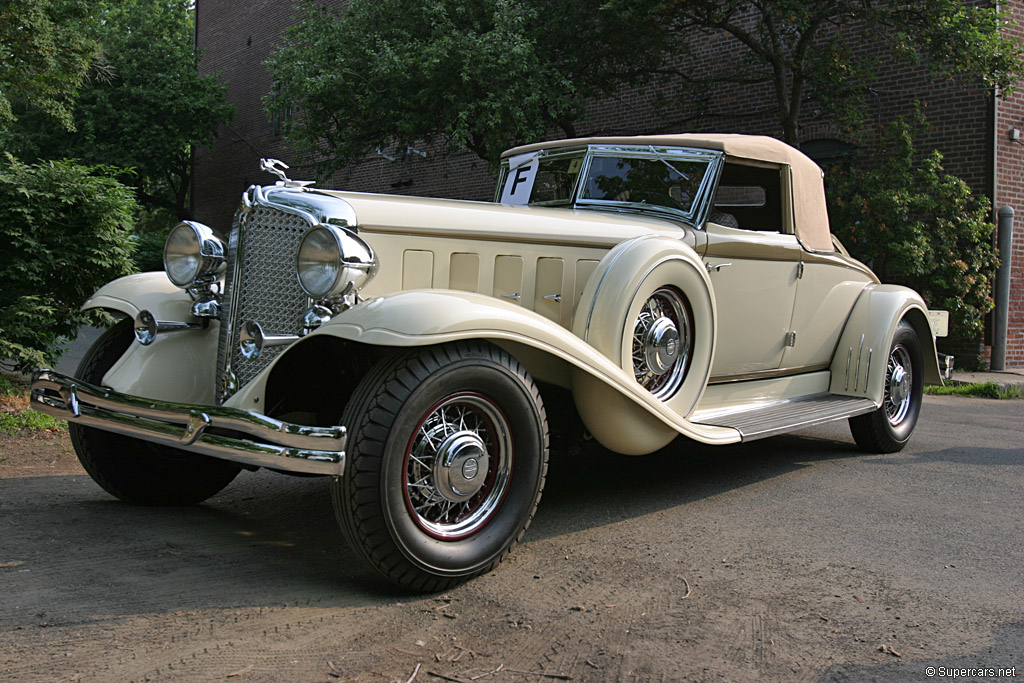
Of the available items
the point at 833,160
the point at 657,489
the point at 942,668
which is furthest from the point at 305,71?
the point at 942,668

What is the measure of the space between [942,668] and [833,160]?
11503mm

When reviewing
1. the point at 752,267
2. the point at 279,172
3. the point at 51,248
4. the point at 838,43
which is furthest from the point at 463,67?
the point at 279,172

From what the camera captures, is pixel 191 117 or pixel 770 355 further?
pixel 191 117

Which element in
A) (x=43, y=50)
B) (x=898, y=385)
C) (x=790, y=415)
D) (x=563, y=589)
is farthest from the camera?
(x=43, y=50)

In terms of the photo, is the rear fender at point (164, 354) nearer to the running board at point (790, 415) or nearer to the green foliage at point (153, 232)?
the running board at point (790, 415)

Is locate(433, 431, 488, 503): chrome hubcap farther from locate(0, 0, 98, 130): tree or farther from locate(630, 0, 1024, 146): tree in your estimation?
locate(630, 0, 1024, 146): tree

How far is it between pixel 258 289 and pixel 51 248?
406 centimetres

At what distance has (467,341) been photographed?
117 inches

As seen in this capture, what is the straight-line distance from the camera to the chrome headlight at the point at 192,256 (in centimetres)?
366

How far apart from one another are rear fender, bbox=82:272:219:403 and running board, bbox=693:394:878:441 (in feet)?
7.63

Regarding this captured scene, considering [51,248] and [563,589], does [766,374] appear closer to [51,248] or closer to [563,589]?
[563,589]

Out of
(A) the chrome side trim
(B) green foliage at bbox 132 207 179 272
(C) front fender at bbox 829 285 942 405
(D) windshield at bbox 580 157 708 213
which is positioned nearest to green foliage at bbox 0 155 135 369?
(D) windshield at bbox 580 157 708 213

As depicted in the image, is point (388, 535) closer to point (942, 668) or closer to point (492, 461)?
point (492, 461)

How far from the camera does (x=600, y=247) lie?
4.05 m
